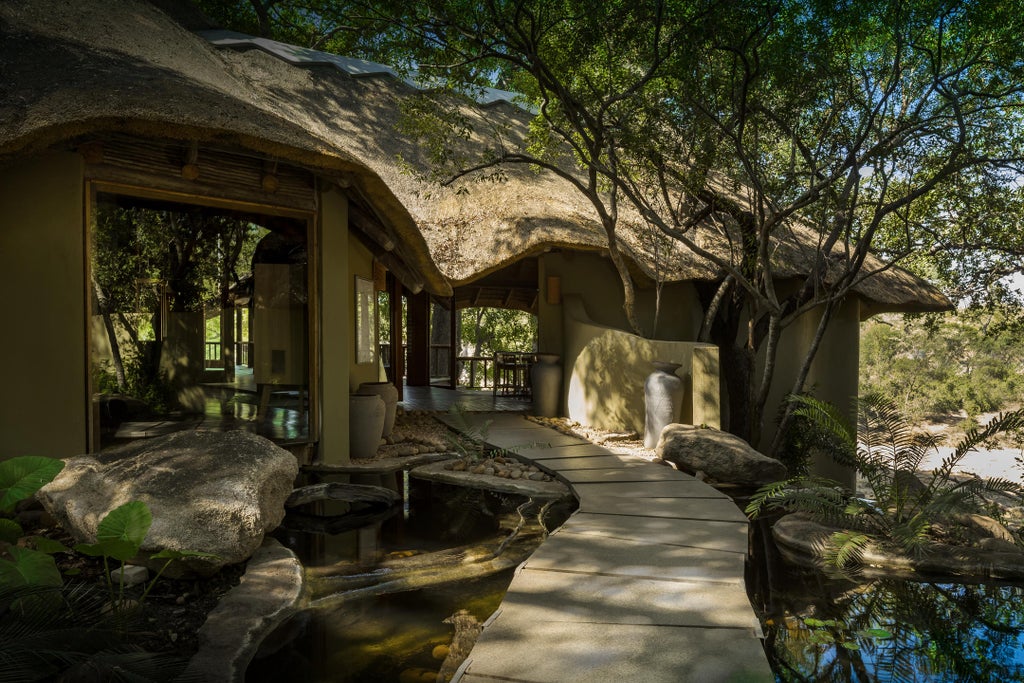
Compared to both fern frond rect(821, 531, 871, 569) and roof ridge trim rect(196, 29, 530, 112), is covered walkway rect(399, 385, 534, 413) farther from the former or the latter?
fern frond rect(821, 531, 871, 569)

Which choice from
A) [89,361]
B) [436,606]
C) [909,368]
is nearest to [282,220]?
[89,361]

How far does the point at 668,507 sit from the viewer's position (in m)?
4.17

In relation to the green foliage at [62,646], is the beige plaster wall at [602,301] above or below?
above

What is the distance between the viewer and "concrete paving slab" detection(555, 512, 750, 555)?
11.3 feet

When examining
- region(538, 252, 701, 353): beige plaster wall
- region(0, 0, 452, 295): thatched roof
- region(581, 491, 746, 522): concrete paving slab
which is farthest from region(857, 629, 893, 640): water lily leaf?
region(538, 252, 701, 353): beige plaster wall

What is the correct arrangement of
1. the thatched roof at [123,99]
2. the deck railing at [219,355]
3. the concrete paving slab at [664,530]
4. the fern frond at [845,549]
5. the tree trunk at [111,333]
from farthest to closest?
the deck railing at [219,355], the tree trunk at [111,333], the thatched roof at [123,99], the concrete paving slab at [664,530], the fern frond at [845,549]

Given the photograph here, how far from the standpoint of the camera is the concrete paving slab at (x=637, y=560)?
2.97 meters

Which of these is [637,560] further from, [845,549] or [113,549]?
[113,549]

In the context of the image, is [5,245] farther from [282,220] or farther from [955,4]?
[955,4]

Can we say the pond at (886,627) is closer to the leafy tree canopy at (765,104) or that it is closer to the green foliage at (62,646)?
the green foliage at (62,646)

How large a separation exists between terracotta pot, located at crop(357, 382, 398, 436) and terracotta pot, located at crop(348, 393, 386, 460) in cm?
34

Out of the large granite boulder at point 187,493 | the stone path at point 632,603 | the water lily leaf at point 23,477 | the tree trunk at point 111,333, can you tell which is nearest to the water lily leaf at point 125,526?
the water lily leaf at point 23,477

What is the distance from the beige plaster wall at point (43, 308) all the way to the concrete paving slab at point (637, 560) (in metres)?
3.21

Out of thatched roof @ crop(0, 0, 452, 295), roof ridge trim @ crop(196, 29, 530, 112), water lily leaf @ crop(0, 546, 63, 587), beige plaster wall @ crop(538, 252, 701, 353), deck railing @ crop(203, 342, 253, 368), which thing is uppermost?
roof ridge trim @ crop(196, 29, 530, 112)
